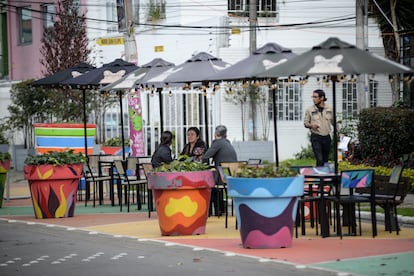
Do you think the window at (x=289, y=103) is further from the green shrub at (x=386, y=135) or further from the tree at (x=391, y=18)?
the green shrub at (x=386, y=135)

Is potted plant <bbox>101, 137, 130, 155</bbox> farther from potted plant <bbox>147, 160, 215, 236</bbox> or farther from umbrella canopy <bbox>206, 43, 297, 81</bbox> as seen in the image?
potted plant <bbox>147, 160, 215, 236</bbox>

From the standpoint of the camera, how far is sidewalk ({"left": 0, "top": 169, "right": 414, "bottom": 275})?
12234mm

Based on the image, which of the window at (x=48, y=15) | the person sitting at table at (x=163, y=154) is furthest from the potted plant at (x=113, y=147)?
the window at (x=48, y=15)

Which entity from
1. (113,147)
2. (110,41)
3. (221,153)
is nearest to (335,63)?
(221,153)

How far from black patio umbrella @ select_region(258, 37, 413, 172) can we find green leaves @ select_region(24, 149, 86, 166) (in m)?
5.89

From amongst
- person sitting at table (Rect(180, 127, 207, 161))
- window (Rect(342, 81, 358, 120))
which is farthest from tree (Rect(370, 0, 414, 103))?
person sitting at table (Rect(180, 127, 207, 161))

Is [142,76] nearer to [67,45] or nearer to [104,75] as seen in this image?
[104,75]

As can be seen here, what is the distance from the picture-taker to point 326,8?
1447 inches

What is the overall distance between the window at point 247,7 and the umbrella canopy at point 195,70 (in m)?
16.6

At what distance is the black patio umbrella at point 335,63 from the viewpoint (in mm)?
13898

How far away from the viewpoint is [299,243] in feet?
47.4

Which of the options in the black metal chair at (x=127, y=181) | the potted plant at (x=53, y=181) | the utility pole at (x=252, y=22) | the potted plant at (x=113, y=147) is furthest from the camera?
the utility pole at (x=252, y=22)

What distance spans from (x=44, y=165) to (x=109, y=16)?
21.9m

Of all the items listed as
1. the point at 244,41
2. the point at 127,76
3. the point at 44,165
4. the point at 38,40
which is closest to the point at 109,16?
the point at 38,40
